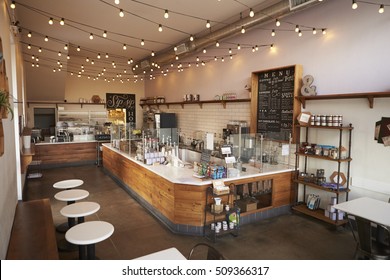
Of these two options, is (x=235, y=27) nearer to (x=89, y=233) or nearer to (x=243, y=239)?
(x=243, y=239)

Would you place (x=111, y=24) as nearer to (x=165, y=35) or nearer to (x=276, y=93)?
(x=165, y=35)

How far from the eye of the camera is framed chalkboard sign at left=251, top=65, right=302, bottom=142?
5184 mm

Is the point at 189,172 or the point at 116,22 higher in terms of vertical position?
the point at 116,22

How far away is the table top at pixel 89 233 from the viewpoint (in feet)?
8.49

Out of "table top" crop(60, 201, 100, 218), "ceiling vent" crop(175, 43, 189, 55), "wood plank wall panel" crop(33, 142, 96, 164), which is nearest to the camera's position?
"table top" crop(60, 201, 100, 218)

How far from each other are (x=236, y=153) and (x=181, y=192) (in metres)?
1.18

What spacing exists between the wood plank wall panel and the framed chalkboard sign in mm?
5800

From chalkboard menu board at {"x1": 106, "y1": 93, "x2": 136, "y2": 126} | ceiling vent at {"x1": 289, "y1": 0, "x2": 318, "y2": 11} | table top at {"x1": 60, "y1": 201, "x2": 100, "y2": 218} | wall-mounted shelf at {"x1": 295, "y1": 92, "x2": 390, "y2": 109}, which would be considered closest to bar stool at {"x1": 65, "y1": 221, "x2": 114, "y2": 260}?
table top at {"x1": 60, "y1": 201, "x2": 100, "y2": 218}

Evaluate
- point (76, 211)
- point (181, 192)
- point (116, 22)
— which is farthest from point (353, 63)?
point (116, 22)

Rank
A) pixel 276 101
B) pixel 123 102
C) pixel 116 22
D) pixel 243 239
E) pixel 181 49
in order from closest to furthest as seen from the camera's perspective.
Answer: pixel 243 239 < pixel 276 101 < pixel 116 22 < pixel 181 49 < pixel 123 102

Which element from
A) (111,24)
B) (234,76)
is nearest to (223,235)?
(234,76)

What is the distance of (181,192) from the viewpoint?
4.12 meters

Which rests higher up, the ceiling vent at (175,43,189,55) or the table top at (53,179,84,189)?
the ceiling vent at (175,43,189,55)

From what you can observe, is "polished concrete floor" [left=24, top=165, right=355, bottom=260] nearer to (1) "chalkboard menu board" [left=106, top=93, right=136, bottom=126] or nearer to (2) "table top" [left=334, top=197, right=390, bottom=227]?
(2) "table top" [left=334, top=197, right=390, bottom=227]
